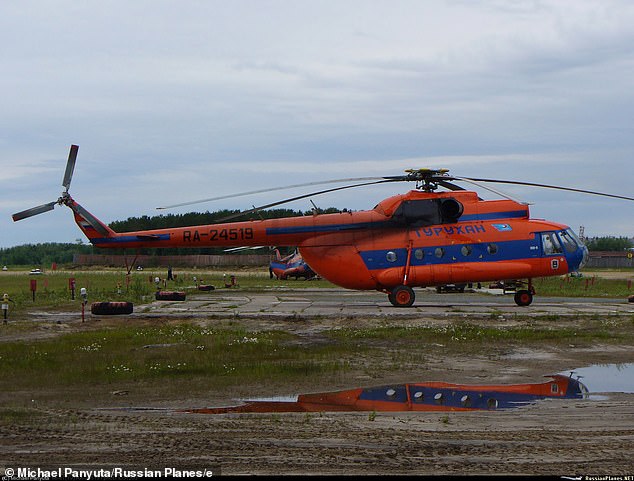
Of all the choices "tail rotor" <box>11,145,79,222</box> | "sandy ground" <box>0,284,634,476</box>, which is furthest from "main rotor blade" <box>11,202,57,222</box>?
"sandy ground" <box>0,284,634,476</box>

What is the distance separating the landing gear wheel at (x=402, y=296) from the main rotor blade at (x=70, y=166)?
1328 cm

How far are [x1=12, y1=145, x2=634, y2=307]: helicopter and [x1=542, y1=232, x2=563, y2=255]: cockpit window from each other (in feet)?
0.13

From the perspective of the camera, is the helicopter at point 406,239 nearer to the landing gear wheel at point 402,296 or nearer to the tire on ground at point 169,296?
the landing gear wheel at point 402,296

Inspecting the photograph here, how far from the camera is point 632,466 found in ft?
26.5

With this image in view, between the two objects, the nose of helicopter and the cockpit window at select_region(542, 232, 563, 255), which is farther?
the nose of helicopter

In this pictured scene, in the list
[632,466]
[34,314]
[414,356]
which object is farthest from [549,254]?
[632,466]

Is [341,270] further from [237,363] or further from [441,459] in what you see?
[441,459]

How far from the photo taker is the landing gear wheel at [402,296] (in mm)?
31078

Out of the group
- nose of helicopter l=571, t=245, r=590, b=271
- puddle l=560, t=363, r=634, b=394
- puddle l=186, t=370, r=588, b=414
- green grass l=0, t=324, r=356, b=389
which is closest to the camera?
puddle l=186, t=370, r=588, b=414

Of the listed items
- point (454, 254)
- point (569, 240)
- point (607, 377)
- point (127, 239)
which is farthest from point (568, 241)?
point (127, 239)

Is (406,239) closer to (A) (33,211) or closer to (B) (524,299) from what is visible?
(B) (524,299)

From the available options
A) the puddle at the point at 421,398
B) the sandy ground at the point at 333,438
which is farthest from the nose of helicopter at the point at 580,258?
the puddle at the point at 421,398

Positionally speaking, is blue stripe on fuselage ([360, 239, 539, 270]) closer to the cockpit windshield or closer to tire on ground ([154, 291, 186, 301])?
the cockpit windshield

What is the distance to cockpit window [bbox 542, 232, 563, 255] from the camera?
102 ft
